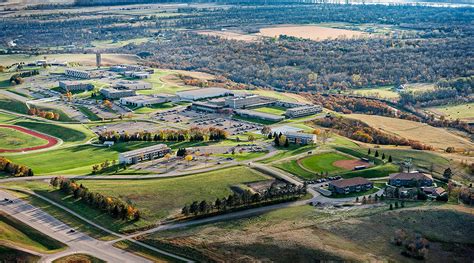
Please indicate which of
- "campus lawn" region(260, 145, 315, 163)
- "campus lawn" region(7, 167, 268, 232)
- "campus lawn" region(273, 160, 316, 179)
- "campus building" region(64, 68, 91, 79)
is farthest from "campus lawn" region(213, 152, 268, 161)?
"campus building" region(64, 68, 91, 79)

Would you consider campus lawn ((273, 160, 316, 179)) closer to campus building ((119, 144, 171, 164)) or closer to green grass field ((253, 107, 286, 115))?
campus building ((119, 144, 171, 164))

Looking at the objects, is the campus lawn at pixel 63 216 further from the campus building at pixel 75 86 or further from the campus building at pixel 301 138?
the campus building at pixel 75 86

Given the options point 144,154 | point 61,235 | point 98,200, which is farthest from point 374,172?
point 61,235

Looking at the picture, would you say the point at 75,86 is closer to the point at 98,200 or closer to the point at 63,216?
the point at 98,200

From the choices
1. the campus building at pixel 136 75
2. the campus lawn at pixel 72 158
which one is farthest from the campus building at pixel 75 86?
the campus lawn at pixel 72 158

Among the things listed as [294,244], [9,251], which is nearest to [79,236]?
[9,251]
